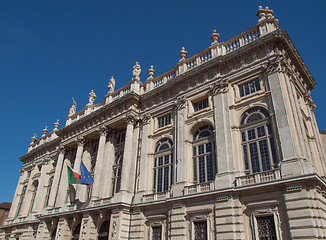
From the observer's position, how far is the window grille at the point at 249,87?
19119 millimetres

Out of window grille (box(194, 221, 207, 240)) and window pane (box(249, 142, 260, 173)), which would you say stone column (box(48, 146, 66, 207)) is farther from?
window pane (box(249, 142, 260, 173))

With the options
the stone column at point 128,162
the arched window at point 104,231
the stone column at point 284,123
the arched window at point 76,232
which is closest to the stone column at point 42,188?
the arched window at point 76,232

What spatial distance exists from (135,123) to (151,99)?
268 cm

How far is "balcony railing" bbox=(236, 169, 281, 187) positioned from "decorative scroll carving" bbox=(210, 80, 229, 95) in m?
6.77

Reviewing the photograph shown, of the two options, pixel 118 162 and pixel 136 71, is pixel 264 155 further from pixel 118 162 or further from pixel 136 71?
pixel 136 71

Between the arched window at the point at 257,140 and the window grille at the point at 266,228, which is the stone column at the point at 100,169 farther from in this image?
the window grille at the point at 266,228

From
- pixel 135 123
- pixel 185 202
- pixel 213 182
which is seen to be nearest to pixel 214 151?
pixel 213 182

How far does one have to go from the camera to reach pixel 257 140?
17.5 m

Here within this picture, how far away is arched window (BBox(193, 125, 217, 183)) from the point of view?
62.2 feet

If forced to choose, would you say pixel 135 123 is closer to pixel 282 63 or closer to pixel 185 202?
pixel 185 202

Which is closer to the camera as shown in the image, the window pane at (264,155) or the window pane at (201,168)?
the window pane at (264,155)

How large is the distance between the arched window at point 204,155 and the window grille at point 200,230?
2971 mm

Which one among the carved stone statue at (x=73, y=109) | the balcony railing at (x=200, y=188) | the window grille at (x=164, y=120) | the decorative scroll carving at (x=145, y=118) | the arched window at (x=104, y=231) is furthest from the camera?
the carved stone statue at (x=73, y=109)

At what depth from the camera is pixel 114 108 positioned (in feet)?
89.0
